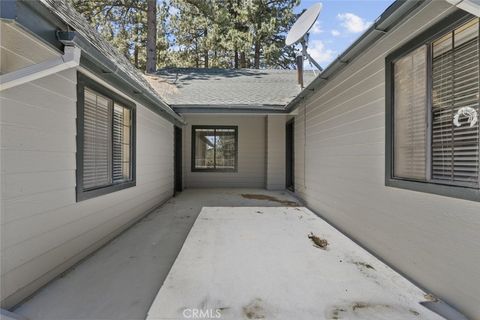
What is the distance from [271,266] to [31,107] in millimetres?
2762

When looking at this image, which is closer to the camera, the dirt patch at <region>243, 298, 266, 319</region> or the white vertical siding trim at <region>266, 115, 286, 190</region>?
the dirt patch at <region>243, 298, 266, 319</region>

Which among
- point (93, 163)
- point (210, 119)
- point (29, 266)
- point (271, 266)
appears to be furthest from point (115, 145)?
point (210, 119)

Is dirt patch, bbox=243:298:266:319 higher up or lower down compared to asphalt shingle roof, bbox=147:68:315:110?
lower down

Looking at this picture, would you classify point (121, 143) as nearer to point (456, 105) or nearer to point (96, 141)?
point (96, 141)

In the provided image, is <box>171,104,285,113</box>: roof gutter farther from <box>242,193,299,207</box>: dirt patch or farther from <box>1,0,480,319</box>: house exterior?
<box>242,193,299,207</box>: dirt patch

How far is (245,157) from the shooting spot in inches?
394

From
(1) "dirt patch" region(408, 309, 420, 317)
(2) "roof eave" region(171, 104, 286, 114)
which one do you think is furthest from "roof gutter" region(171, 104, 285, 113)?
(1) "dirt patch" region(408, 309, 420, 317)

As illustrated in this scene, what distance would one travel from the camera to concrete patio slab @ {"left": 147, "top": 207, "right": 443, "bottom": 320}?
2168 mm

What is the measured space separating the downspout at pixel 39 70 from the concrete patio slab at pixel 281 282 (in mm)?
2018

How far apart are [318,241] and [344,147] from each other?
1.50 meters

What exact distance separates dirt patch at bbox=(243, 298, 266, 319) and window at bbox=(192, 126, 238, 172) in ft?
25.5

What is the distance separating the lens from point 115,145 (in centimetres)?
407

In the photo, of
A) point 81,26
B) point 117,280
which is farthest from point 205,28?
point 117,280

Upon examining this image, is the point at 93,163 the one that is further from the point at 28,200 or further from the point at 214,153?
the point at 214,153
